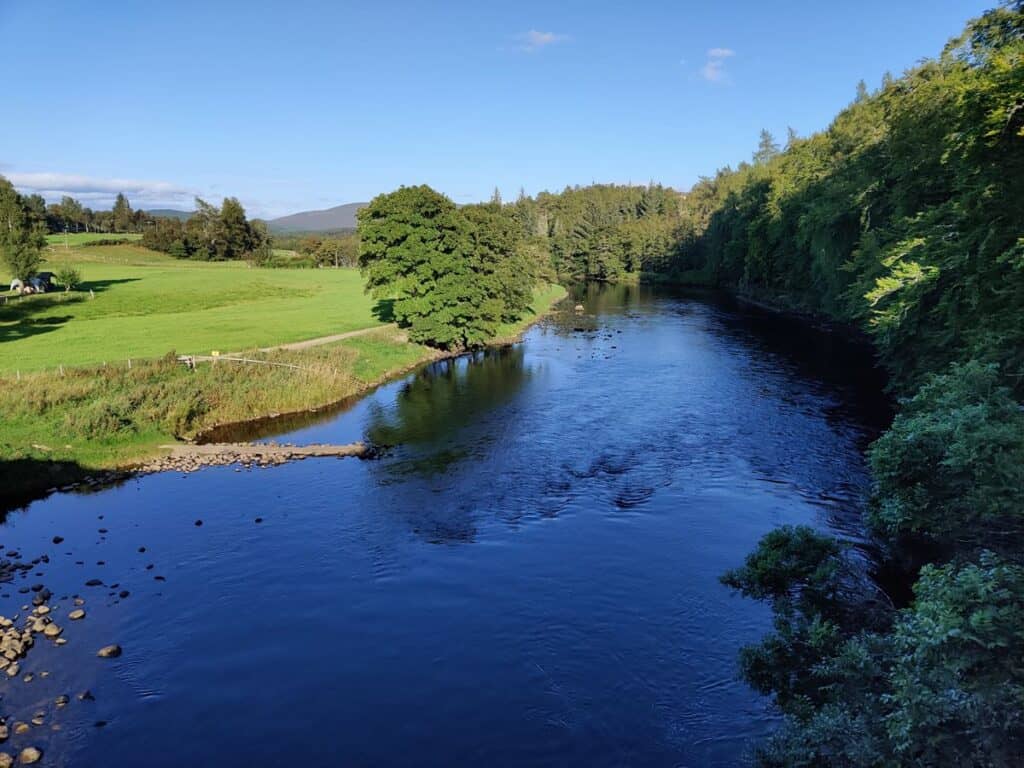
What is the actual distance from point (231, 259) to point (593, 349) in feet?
432

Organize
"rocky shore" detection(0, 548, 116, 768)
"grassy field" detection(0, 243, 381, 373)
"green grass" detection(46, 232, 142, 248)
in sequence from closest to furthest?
1. "rocky shore" detection(0, 548, 116, 768)
2. "grassy field" detection(0, 243, 381, 373)
3. "green grass" detection(46, 232, 142, 248)

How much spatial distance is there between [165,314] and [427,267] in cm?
3473

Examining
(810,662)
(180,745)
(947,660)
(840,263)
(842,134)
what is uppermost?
(842,134)

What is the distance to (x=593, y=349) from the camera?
6906 cm

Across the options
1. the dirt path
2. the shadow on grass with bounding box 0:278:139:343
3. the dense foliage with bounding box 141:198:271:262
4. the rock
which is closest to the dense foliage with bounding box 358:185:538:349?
the dirt path

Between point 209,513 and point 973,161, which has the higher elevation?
point 973,161

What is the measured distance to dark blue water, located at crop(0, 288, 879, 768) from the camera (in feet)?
51.9

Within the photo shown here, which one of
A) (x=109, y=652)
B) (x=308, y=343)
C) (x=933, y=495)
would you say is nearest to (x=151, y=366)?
(x=308, y=343)

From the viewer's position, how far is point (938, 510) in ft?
61.0

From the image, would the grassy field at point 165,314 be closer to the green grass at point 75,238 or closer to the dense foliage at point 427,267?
the dense foliage at point 427,267

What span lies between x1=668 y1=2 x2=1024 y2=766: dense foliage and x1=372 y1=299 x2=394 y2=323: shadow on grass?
→ 49318 mm

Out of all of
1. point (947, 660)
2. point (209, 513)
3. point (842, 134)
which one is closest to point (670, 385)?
point (209, 513)

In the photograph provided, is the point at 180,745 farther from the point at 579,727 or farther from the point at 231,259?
the point at 231,259

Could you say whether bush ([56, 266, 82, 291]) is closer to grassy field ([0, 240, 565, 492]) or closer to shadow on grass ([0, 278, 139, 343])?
shadow on grass ([0, 278, 139, 343])
